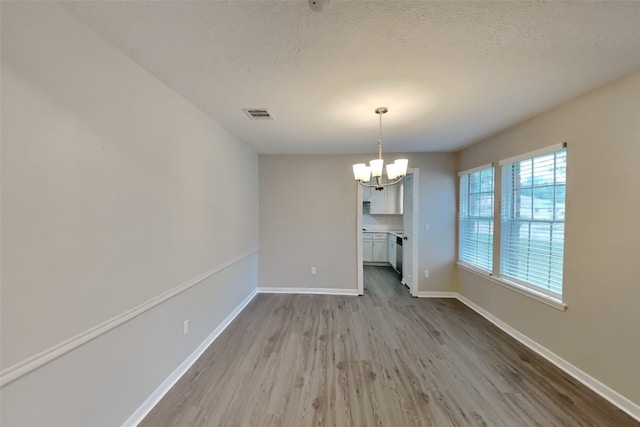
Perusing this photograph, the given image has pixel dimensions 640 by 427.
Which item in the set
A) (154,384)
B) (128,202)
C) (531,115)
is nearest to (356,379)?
(154,384)

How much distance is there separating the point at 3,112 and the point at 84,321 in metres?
1.05

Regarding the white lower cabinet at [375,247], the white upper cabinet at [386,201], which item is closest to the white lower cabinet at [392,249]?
the white lower cabinet at [375,247]

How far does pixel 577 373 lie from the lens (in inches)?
85.7

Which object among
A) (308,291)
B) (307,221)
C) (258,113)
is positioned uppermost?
(258,113)

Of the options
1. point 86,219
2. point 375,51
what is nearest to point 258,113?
point 375,51

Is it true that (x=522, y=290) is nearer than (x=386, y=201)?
Yes

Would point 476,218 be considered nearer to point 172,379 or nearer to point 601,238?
point 601,238

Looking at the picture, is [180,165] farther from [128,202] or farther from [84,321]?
[84,321]

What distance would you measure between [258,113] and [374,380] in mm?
2742

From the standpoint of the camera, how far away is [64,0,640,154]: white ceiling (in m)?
1.27

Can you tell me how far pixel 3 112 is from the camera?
1.02 m

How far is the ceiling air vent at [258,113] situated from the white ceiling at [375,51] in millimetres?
77

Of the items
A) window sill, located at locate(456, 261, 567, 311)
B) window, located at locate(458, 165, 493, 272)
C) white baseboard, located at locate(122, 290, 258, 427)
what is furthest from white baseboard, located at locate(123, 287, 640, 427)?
window, located at locate(458, 165, 493, 272)

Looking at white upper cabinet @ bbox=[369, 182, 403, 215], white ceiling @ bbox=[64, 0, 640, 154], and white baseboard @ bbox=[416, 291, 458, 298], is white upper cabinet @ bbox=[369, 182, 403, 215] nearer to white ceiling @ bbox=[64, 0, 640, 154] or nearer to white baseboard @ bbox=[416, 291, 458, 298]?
white baseboard @ bbox=[416, 291, 458, 298]
